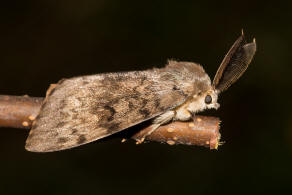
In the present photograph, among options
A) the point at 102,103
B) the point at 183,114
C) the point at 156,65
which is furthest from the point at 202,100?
the point at 156,65

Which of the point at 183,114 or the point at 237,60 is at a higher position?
the point at 237,60

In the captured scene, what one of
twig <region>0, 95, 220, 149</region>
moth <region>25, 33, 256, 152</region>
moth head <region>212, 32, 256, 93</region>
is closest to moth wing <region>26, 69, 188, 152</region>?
moth <region>25, 33, 256, 152</region>

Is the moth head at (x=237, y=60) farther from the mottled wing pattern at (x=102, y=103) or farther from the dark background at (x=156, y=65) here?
the dark background at (x=156, y=65)

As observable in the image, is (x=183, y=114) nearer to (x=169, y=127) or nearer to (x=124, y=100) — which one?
(x=169, y=127)

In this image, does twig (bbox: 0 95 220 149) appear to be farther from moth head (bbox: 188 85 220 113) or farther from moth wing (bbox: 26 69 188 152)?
moth head (bbox: 188 85 220 113)

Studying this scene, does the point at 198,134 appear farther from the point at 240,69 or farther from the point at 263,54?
the point at 263,54

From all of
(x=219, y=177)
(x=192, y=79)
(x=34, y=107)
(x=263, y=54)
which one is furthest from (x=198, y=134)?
(x=263, y=54)
